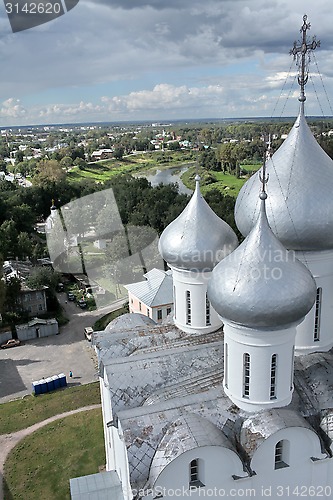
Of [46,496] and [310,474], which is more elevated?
[310,474]

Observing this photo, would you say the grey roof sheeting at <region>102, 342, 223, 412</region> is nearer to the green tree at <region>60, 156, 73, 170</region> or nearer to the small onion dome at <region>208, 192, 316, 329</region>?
the small onion dome at <region>208, 192, 316, 329</region>

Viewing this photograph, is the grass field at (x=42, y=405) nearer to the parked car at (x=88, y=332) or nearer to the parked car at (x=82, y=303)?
the parked car at (x=88, y=332)

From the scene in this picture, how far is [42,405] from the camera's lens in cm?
2034

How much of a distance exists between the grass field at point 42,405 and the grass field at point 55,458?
35.3 inches

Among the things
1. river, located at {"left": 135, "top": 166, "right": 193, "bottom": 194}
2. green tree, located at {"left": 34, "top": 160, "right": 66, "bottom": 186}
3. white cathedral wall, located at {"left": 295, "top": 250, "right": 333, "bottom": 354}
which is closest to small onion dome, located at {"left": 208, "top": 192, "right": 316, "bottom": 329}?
white cathedral wall, located at {"left": 295, "top": 250, "right": 333, "bottom": 354}

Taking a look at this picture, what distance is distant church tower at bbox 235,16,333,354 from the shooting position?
12.0m

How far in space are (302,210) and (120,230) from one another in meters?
29.8

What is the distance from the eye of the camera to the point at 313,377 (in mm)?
12320

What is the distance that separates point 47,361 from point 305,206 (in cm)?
1765

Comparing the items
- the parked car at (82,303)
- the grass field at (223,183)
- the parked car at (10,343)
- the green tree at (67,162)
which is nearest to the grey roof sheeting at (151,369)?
the parked car at (10,343)

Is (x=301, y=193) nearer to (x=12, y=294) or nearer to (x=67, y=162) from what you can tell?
(x=12, y=294)

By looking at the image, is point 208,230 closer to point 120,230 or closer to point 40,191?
point 120,230

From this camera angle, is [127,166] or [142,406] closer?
[142,406]

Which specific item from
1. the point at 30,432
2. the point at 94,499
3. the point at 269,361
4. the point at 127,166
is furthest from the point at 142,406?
the point at 127,166
